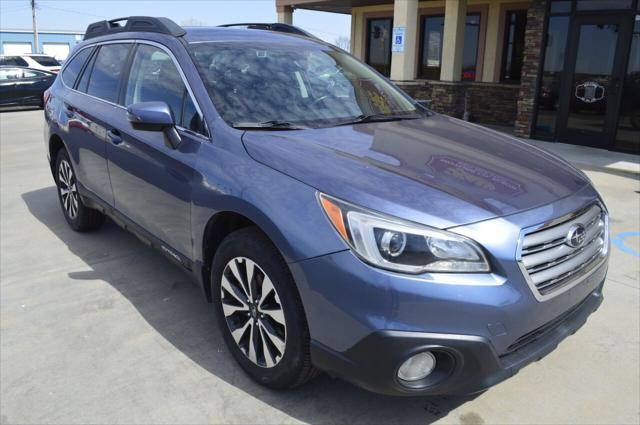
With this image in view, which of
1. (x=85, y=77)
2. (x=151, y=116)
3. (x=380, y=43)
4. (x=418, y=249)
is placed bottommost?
(x=418, y=249)

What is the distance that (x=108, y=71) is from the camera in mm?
4195

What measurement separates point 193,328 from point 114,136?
1461 millimetres

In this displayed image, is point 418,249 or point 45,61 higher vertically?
point 45,61

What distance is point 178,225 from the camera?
314 centimetres

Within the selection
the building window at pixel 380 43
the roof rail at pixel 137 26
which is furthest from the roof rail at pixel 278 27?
the building window at pixel 380 43

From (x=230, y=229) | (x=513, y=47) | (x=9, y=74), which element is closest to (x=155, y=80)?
(x=230, y=229)

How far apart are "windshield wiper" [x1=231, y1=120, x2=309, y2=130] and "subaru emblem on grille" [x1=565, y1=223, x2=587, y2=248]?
143cm

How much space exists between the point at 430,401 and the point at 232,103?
1.88 m

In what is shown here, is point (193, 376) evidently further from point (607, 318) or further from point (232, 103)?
point (607, 318)

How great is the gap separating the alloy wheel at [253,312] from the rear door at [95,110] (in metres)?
1.73

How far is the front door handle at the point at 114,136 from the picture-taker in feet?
12.2

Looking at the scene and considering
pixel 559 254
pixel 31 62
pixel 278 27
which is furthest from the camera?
pixel 31 62

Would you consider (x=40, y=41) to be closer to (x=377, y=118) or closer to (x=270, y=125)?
Result: (x=377, y=118)

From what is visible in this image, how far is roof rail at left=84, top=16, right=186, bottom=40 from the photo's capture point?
3.50m
